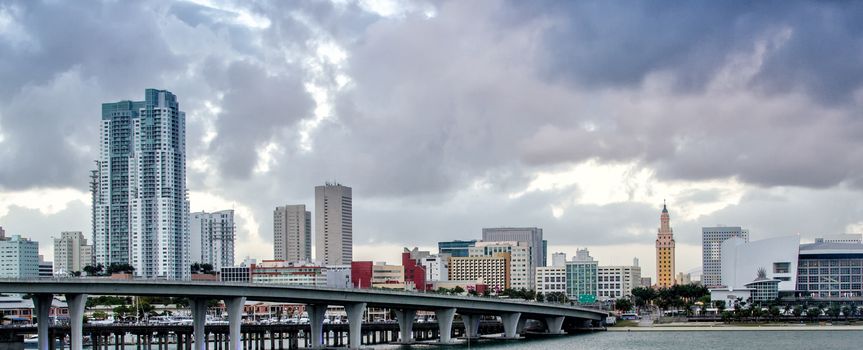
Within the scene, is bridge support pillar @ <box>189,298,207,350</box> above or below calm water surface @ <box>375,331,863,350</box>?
above

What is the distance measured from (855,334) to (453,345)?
7015 cm

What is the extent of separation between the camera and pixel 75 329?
13125cm

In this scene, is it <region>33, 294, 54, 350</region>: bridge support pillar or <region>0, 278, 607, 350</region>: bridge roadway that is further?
<region>33, 294, 54, 350</region>: bridge support pillar

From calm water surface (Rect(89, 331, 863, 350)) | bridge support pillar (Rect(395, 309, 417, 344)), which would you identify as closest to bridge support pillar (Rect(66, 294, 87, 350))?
calm water surface (Rect(89, 331, 863, 350))

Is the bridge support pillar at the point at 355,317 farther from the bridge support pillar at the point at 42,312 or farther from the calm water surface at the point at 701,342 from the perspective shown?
the bridge support pillar at the point at 42,312

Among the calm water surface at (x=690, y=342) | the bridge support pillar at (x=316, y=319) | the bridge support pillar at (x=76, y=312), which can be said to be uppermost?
the bridge support pillar at (x=76, y=312)

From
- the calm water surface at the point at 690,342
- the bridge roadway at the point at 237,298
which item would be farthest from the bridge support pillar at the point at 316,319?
the calm water surface at the point at 690,342

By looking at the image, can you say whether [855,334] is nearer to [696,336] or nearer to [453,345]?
[696,336]

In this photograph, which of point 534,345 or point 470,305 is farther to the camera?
→ point 470,305

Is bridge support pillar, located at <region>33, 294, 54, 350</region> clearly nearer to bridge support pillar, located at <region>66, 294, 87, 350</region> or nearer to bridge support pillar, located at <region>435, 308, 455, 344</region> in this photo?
bridge support pillar, located at <region>66, 294, 87, 350</region>

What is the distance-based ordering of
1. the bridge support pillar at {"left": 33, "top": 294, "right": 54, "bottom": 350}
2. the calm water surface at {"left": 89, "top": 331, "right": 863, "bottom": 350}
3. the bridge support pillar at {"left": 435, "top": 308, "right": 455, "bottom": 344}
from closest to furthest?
the bridge support pillar at {"left": 33, "top": 294, "right": 54, "bottom": 350} → the calm water surface at {"left": 89, "top": 331, "right": 863, "bottom": 350} → the bridge support pillar at {"left": 435, "top": 308, "right": 455, "bottom": 344}

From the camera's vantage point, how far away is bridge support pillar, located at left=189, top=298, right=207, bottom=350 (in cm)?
14438

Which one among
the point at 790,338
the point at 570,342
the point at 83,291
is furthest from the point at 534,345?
the point at 83,291

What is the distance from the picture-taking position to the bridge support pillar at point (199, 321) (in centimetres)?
14438
